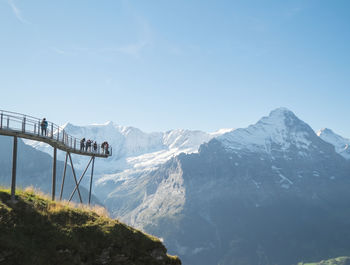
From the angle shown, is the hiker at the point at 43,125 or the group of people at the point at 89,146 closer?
the hiker at the point at 43,125

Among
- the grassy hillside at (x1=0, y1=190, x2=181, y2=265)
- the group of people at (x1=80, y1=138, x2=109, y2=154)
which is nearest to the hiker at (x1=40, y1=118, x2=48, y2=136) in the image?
the grassy hillside at (x1=0, y1=190, x2=181, y2=265)

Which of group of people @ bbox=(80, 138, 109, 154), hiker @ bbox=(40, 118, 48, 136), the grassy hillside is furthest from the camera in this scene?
group of people @ bbox=(80, 138, 109, 154)

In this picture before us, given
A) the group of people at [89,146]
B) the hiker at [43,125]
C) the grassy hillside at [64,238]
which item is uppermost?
the hiker at [43,125]

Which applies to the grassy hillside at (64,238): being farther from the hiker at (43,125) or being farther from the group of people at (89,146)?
the group of people at (89,146)

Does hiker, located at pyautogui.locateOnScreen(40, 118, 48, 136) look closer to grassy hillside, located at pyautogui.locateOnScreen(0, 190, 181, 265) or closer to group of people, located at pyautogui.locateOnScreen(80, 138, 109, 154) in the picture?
grassy hillside, located at pyautogui.locateOnScreen(0, 190, 181, 265)

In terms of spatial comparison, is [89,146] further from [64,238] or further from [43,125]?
[64,238]

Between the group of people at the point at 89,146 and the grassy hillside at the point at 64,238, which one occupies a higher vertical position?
the group of people at the point at 89,146

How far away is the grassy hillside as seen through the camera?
2812cm

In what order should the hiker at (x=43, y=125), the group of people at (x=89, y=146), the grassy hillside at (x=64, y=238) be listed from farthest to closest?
the group of people at (x=89, y=146) → the hiker at (x=43, y=125) → the grassy hillside at (x=64, y=238)

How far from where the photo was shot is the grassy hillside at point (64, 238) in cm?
2812

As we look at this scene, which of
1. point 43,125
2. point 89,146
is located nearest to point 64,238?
point 43,125

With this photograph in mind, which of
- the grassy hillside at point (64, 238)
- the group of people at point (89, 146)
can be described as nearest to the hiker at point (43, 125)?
the grassy hillside at point (64, 238)

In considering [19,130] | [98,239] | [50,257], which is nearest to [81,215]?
[98,239]

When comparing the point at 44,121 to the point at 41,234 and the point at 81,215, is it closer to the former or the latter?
the point at 81,215
